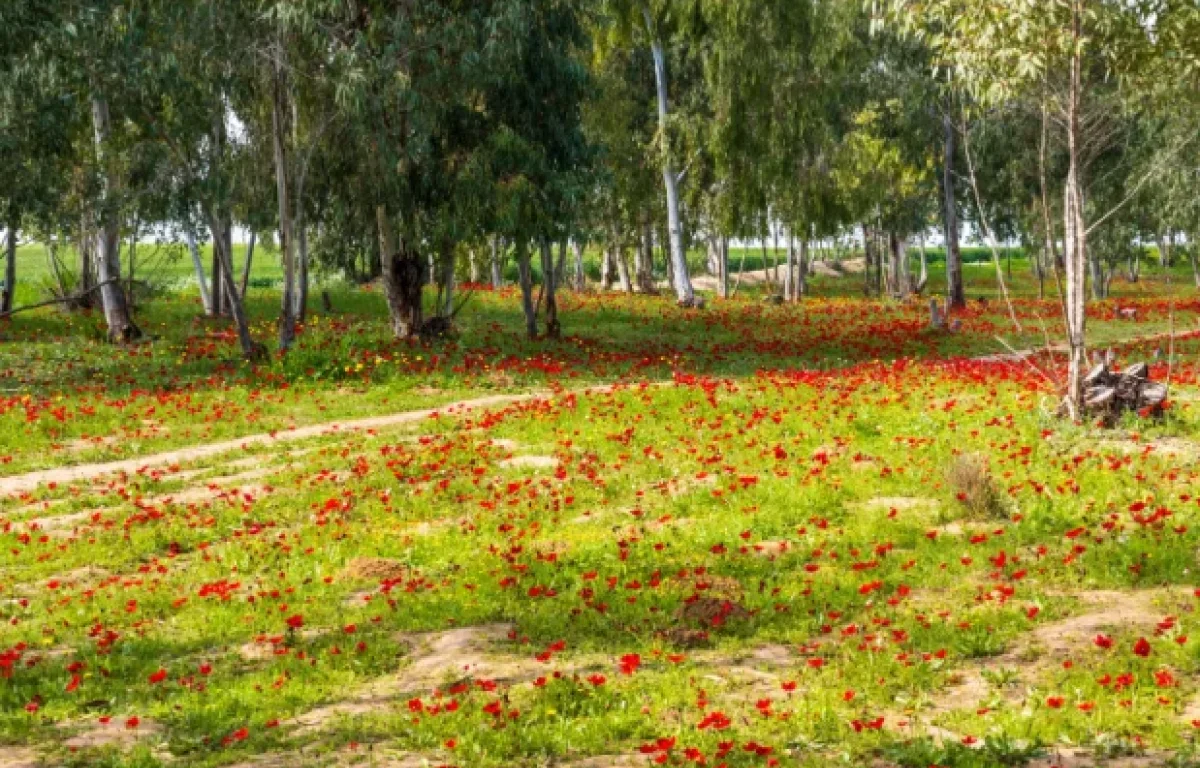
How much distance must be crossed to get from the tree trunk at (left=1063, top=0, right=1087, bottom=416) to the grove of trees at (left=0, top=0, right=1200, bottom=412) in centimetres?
5

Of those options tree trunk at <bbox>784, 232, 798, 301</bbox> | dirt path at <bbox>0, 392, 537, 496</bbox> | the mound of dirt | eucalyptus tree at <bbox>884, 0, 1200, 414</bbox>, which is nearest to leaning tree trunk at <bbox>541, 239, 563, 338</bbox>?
dirt path at <bbox>0, 392, 537, 496</bbox>

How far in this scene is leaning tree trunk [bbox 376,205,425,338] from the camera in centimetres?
2983

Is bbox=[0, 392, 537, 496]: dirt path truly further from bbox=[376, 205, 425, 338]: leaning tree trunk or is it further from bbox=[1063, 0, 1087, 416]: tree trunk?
bbox=[1063, 0, 1087, 416]: tree trunk

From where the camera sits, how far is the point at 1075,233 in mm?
16672

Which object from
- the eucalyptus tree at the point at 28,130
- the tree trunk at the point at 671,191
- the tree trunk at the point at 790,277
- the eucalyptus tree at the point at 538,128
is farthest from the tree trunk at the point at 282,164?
the tree trunk at the point at 790,277

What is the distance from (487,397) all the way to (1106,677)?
16429 millimetres

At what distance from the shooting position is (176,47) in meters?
25.1

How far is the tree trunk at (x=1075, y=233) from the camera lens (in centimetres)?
1609

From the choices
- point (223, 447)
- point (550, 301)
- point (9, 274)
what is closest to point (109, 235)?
point (9, 274)

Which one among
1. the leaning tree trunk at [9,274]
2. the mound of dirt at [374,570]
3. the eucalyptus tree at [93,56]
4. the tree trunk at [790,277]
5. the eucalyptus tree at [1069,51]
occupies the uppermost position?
the eucalyptus tree at [93,56]

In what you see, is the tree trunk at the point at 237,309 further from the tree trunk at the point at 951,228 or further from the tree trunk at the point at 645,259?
the tree trunk at the point at 951,228

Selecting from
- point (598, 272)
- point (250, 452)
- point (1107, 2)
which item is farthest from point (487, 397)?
point (598, 272)

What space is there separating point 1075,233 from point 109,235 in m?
23.1

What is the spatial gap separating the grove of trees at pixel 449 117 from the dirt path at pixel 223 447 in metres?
6.84
